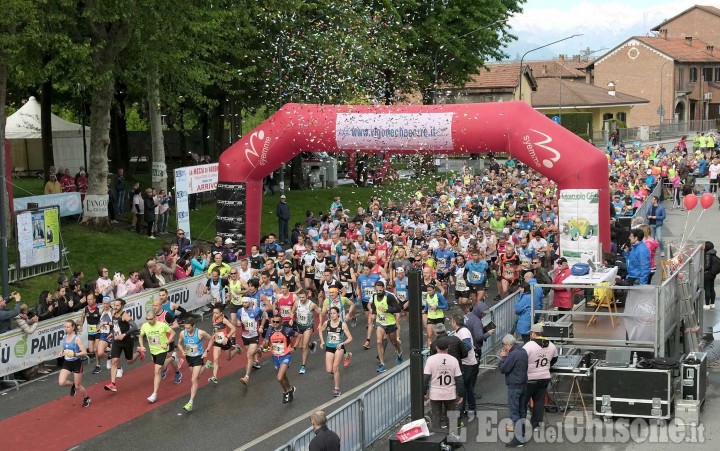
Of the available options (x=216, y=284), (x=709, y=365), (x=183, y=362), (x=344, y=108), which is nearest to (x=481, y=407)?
(x=709, y=365)

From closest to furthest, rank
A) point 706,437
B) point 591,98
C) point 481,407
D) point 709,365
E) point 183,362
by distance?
point 706,437 < point 481,407 < point 709,365 < point 183,362 < point 591,98

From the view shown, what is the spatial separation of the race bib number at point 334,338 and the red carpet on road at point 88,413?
230 cm

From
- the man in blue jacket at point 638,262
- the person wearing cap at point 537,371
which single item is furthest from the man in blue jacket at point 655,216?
the person wearing cap at point 537,371

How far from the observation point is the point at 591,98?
75.9 metres

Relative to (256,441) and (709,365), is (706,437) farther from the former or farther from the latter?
(256,441)

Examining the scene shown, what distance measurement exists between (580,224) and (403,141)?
4140mm

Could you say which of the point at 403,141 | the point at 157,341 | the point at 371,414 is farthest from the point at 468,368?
the point at 403,141

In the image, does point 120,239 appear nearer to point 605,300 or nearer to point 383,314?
point 383,314

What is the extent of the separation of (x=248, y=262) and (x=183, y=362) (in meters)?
3.16

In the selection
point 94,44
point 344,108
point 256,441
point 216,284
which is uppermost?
point 94,44

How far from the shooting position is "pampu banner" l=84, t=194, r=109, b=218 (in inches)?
1057

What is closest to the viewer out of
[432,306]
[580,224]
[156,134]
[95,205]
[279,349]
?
[279,349]

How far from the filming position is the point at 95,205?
2691 centimetres

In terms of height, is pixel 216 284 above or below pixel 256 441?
above
